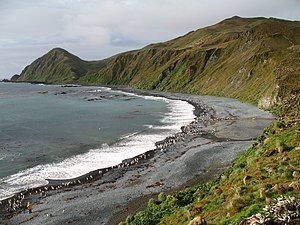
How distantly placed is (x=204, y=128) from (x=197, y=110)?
32103mm

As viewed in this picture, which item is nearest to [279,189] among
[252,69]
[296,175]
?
[296,175]

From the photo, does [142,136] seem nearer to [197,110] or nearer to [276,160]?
[197,110]

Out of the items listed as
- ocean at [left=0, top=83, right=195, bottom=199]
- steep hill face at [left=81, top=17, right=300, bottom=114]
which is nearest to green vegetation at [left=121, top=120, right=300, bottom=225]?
ocean at [left=0, top=83, right=195, bottom=199]

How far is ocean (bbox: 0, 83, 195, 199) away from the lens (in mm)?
51062

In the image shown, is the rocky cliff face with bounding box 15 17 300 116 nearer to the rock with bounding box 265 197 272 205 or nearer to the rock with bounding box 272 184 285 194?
the rock with bounding box 272 184 285 194

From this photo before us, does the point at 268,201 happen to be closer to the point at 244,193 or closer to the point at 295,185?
the point at 295,185

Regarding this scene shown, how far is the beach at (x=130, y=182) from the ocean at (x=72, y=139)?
336cm

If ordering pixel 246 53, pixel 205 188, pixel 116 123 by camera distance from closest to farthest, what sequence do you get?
pixel 205 188
pixel 116 123
pixel 246 53

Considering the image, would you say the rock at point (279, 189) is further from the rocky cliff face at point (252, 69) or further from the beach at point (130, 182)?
the rocky cliff face at point (252, 69)

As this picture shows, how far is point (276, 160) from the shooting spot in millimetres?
25953

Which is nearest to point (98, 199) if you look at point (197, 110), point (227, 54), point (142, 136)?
point (142, 136)

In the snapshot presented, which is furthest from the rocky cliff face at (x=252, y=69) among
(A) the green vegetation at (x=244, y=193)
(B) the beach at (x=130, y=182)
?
(A) the green vegetation at (x=244, y=193)

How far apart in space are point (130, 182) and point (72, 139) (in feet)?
108

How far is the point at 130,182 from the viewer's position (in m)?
43.7
